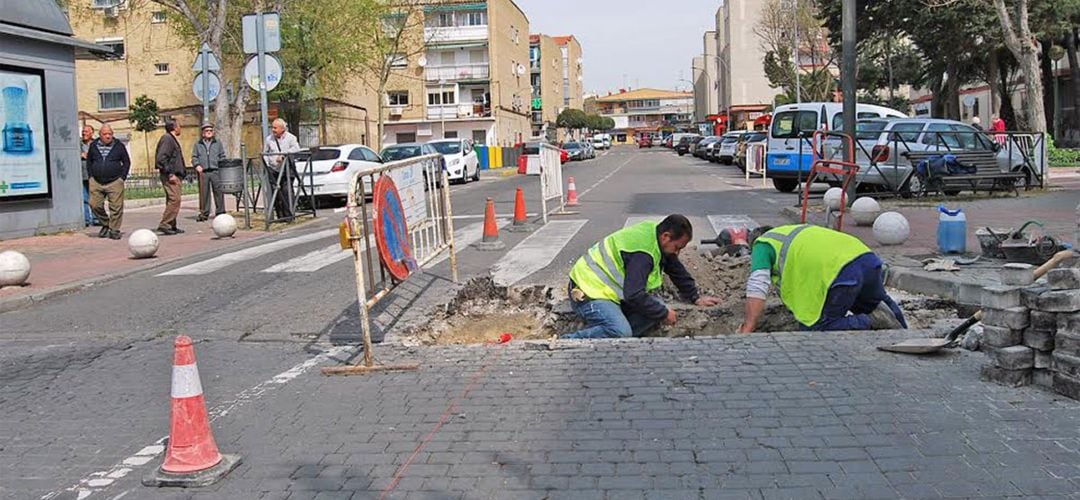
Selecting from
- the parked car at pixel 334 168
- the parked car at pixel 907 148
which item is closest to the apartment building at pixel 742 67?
the parked car at pixel 907 148

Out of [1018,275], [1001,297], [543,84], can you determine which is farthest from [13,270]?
[543,84]

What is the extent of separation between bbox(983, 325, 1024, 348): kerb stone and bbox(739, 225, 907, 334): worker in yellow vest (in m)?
1.29

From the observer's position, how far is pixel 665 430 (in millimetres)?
4715

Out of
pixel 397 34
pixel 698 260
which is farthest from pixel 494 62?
pixel 698 260

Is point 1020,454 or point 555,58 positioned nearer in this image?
point 1020,454

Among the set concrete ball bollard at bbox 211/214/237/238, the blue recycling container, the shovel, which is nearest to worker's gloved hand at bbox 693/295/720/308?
the shovel

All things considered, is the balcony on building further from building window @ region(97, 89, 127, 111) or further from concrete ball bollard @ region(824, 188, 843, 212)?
concrete ball bollard @ region(824, 188, 843, 212)

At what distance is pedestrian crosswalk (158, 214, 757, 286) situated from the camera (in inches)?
410

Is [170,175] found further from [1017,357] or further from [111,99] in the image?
[111,99]

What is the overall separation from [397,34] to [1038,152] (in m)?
31.6

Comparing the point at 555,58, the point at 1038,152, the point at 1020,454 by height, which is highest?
the point at 555,58

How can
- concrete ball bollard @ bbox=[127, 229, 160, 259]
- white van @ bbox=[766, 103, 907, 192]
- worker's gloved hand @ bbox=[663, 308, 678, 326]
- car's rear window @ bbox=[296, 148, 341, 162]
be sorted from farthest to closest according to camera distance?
1. white van @ bbox=[766, 103, 907, 192]
2. car's rear window @ bbox=[296, 148, 341, 162]
3. concrete ball bollard @ bbox=[127, 229, 160, 259]
4. worker's gloved hand @ bbox=[663, 308, 678, 326]

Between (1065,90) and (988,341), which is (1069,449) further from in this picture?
(1065,90)

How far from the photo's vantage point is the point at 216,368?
6551 millimetres
